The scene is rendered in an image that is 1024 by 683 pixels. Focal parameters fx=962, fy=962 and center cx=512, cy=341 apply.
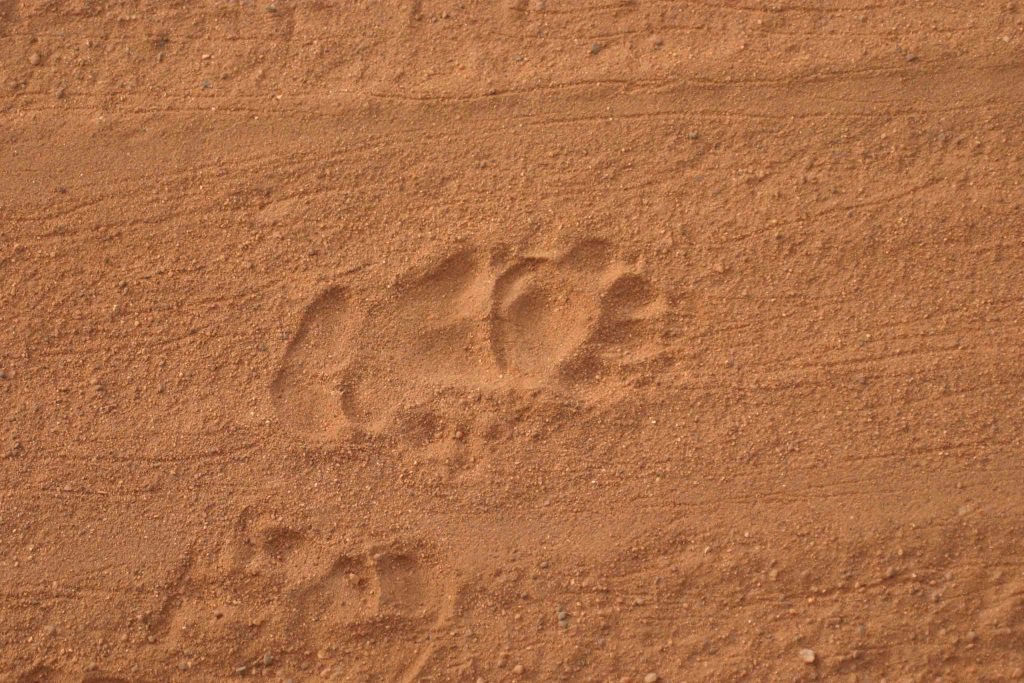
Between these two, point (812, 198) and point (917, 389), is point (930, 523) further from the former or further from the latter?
point (812, 198)

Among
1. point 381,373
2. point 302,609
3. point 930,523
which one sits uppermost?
point 381,373

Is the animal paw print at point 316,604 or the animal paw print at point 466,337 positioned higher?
the animal paw print at point 466,337

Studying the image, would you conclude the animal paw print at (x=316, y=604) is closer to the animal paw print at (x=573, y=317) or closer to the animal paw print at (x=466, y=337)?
the animal paw print at (x=466, y=337)

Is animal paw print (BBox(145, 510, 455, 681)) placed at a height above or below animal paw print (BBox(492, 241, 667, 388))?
below

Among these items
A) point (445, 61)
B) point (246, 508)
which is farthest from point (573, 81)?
point (246, 508)

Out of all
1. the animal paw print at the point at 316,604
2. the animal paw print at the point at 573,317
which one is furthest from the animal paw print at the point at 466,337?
the animal paw print at the point at 316,604

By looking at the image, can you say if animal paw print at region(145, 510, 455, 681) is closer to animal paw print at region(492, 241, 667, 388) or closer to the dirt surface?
the dirt surface

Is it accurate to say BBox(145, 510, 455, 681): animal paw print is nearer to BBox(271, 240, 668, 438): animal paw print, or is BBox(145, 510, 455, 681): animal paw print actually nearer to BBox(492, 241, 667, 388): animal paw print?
BBox(271, 240, 668, 438): animal paw print

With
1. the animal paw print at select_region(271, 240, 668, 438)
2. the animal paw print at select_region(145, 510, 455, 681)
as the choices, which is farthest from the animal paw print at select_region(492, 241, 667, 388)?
the animal paw print at select_region(145, 510, 455, 681)
